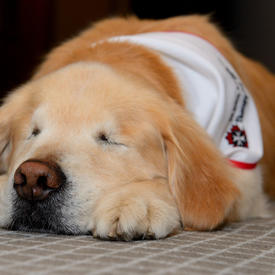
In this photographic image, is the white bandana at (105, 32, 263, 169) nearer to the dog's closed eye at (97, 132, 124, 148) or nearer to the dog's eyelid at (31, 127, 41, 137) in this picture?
the dog's closed eye at (97, 132, 124, 148)

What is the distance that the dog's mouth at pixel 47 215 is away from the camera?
76.0 inches

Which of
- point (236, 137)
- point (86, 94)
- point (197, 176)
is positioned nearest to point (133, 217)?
point (197, 176)

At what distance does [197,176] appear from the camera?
2.29 metres

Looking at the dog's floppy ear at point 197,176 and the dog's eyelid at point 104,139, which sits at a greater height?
the dog's eyelid at point 104,139

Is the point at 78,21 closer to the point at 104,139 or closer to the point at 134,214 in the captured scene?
the point at 104,139

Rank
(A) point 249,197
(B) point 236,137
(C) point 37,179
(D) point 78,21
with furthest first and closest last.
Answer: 1. (D) point 78,21
2. (B) point 236,137
3. (A) point 249,197
4. (C) point 37,179

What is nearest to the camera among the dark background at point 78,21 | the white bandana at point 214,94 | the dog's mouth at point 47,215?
the dog's mouth at point 47,215

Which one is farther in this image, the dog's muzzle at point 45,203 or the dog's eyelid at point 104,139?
the dog's eyelid at point 104,139

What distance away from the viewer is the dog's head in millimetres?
1946

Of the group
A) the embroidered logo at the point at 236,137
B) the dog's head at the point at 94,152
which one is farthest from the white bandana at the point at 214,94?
the dog's head at the point at 94,152

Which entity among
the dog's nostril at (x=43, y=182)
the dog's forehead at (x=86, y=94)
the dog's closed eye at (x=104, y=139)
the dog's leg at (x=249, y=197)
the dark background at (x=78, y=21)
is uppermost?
the dark background at (x=78, y=21)

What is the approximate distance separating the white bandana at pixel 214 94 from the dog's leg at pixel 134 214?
0.68 m

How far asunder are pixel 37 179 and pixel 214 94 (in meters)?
1.20

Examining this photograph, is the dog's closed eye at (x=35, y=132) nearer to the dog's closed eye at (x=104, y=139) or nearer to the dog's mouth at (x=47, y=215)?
the dog's closed eye at (x=104, y=139)
